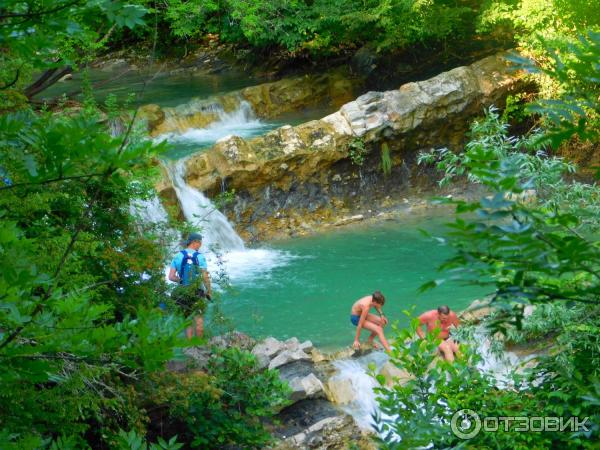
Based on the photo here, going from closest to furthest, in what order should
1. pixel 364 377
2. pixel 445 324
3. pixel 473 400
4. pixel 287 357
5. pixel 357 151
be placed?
1. pixel 473 400
2. pixel 287 357
3. pixel 364 377
4. pixel 445 324
5. pixel 357 151

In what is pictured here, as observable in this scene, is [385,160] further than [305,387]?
Yes

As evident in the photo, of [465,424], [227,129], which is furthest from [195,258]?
[227,129]

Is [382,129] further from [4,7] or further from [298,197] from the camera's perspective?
[4,7]

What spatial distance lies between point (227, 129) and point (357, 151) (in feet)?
12.9

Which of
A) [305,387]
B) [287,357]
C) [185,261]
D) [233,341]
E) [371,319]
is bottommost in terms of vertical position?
[371,319]

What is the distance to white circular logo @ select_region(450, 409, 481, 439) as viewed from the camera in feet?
15.1

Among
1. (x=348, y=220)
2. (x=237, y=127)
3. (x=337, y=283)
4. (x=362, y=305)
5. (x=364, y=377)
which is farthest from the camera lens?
(x=237, y=127)

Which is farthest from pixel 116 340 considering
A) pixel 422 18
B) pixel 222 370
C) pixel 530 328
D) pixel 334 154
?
pixel 422 18

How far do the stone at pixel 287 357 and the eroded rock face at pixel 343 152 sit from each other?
5.71 metres

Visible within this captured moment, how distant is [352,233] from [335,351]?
4.66 m

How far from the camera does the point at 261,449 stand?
6789 mm

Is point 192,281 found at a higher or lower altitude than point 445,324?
higher

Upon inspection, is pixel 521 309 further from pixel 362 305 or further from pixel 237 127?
pixel 237 127
